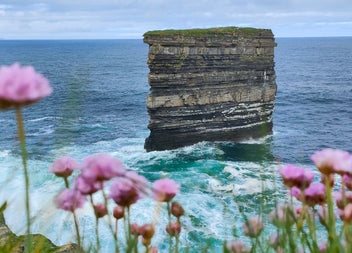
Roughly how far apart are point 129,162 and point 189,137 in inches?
212

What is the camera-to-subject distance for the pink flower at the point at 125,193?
180 cm

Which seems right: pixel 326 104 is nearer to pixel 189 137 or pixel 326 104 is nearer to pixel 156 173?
A: pixel 189 137

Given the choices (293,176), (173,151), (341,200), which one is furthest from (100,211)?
(173,151)

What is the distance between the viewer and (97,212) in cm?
201

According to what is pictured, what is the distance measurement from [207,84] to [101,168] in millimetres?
36597

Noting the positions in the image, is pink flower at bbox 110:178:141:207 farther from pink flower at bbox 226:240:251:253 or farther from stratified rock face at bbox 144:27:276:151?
stratified rock face at bbox 144:27:276:151

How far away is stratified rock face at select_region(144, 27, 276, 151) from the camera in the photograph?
3591cm

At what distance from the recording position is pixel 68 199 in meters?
1.82

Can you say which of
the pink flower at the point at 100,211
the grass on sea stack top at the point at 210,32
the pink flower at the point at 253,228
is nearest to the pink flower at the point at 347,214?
the pink flower at the point at 253,228

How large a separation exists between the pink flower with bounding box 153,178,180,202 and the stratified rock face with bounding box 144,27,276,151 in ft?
110

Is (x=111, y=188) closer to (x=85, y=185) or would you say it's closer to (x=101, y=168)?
(x=85, y=185)

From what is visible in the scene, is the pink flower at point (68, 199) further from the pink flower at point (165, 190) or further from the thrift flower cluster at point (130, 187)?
the pink flower at point (165, 190)

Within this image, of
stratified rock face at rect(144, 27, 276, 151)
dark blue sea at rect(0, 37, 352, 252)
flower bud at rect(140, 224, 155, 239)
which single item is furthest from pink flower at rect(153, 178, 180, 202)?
stratified rock face at rect(144, 27, 276, 151)

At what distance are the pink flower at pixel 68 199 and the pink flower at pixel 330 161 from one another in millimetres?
855
